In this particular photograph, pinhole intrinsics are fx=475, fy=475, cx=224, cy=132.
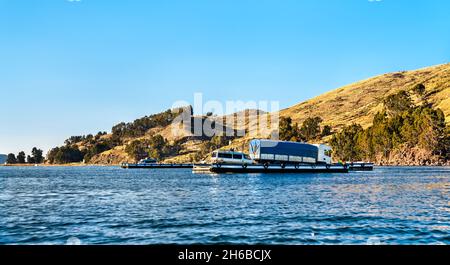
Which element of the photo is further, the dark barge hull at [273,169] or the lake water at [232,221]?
the dark barge hull at [273,169]

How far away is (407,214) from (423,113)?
178 m

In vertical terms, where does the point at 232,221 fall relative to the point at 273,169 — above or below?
below

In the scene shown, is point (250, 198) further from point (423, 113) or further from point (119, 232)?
point (423, 113)

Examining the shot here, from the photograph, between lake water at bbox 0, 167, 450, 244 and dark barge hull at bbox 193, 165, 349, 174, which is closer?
lake water at bbox 0, 167, 450, 244

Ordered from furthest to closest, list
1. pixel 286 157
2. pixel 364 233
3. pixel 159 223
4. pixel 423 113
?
pixel 423 113
pixel 286 157
pixel 159 223
pixel 364 233

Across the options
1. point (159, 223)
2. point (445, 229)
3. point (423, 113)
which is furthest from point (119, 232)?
point (423, 113)

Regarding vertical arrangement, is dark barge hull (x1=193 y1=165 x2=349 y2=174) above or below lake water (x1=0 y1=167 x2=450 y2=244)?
above

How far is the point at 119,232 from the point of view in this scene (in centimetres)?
2845

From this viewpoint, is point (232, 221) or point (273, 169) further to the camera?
point (273, 169)

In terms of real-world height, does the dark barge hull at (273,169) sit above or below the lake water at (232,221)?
above
